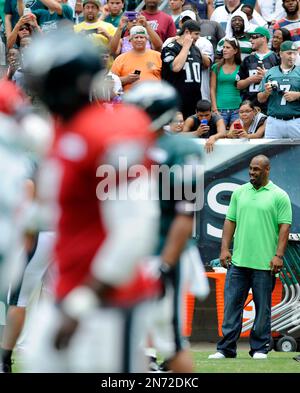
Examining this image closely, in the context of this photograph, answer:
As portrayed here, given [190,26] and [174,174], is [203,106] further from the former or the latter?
[174,174]

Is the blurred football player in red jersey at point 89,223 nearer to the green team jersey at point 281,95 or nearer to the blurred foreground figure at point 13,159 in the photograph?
the blurred foreground figure at point 13,159

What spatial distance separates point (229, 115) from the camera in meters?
13.8

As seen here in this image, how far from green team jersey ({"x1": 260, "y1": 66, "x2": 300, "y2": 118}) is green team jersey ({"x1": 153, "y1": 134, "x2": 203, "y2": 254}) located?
6093 mm

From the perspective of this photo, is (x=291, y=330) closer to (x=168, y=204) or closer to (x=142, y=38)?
(x=142, y=38)

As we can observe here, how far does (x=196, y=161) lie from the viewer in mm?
6613

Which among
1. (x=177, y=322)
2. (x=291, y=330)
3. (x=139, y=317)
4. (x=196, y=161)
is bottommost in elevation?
(x=291, y=330)

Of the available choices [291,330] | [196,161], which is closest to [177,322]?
[196,161]

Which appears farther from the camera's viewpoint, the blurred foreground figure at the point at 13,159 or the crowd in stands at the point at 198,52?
the crowd in stands at the point at 198,52

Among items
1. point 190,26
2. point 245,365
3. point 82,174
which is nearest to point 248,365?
point 245,365

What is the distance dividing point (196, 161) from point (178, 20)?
9.41m

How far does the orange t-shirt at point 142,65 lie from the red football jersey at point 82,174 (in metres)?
9.41

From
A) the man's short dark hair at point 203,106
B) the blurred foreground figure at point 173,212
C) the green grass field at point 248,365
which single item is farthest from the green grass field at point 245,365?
the man's short dark hair at point 203,106

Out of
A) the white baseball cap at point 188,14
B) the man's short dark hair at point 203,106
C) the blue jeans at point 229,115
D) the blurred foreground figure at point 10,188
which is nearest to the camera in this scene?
the blurred foreground figure at point 10,188

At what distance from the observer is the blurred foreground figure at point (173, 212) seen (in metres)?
6.30
